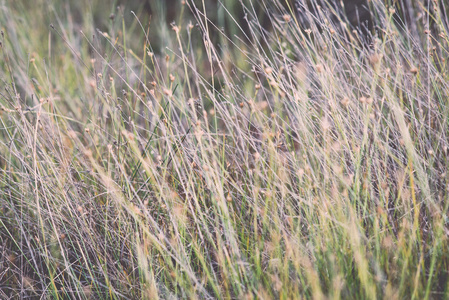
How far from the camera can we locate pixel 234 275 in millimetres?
1225

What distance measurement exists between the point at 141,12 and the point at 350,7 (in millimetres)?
2057

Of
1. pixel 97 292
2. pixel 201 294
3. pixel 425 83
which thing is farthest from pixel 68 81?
pixel 425 83

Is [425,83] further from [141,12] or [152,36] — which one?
[141,12]

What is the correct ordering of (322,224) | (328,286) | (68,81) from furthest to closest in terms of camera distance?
(68,81) < (322,224) < (328,286)

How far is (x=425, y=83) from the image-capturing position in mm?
1893

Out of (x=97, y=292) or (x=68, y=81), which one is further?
(x=68, y=81)

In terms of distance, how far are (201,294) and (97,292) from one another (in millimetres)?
378

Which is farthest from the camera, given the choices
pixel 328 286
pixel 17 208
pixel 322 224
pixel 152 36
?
pixel 152 36

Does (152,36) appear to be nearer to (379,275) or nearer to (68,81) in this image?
(68,81)

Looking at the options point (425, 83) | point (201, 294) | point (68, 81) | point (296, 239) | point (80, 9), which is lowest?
point (201, 294)

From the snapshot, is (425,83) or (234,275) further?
(425,83)

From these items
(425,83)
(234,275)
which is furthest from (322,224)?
(425,83)

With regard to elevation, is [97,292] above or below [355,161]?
below

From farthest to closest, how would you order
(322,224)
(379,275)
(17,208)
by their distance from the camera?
(17,208) → (322,224) → (379,275)
